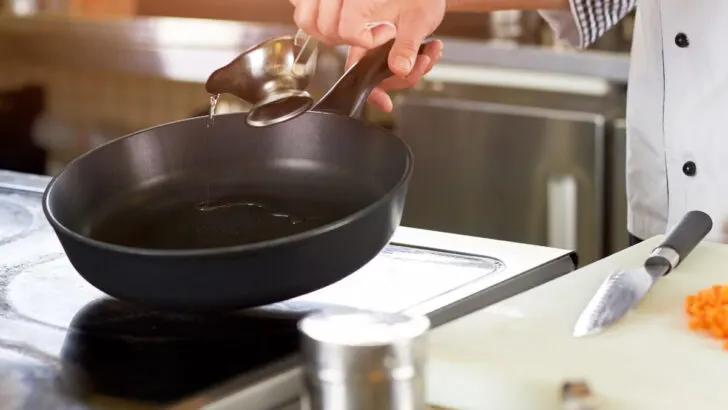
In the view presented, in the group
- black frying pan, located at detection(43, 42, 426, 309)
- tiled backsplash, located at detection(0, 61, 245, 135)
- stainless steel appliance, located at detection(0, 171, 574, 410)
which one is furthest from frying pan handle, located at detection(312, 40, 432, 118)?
tiled backsplash, located at detection(0, 61, 245, 135)

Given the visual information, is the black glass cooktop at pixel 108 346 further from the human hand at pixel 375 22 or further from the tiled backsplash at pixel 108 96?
the tiled backsplash at pixel 108 96

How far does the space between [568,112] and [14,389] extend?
143cm

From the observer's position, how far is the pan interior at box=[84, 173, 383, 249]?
73cm

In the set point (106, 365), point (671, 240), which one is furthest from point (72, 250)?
point (671, 240)

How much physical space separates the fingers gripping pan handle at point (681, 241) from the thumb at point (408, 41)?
0.77 feet

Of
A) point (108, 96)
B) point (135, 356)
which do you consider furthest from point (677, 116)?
point (108, 96)

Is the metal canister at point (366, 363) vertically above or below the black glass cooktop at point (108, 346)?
above

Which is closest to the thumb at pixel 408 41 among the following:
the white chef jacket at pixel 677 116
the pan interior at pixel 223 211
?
the pan interior at pixel 223 211

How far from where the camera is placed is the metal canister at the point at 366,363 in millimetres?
467

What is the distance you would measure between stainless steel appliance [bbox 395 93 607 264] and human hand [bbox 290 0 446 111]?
992 millimetres

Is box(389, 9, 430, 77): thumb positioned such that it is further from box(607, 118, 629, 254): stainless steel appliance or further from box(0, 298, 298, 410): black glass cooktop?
box(607, 118, 629, 254): stainless steel appliance

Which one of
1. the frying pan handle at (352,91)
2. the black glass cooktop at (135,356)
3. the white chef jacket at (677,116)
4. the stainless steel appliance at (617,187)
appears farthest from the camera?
the stainless steel appliance at (617,187)

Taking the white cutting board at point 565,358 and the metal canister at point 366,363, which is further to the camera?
the white cutting board at point 565,358

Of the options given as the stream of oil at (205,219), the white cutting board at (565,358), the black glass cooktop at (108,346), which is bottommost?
the black glass cooktop at (108,346)
